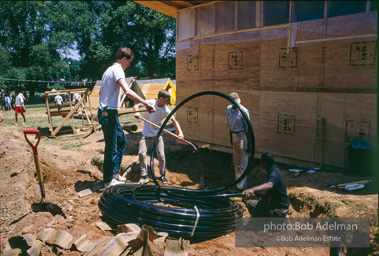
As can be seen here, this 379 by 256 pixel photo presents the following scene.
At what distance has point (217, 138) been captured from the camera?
7930 mm

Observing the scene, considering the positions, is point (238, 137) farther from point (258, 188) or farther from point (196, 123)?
point (196, 123)

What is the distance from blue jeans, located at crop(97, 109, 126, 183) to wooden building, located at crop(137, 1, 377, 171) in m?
2.95

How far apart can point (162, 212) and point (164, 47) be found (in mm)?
40953

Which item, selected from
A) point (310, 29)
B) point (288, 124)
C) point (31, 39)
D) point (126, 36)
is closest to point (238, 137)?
point (288, 124)

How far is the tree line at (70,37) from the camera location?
36812 millimetres

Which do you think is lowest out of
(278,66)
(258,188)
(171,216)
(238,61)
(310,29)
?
(171,216)

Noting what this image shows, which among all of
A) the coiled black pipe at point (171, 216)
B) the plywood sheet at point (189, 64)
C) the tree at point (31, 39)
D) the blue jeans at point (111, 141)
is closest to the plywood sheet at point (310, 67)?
the plywood sheet at point (189, 64)

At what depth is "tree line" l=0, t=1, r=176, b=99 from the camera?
36.8m

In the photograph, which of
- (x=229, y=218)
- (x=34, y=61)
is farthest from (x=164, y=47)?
(x=229, y=218)

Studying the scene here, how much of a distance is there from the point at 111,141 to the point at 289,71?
417cm

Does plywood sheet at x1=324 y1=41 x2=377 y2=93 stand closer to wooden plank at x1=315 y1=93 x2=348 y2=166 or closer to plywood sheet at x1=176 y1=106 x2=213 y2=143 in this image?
wooden plank at x1=315 y1=93 x2=348 y2=166

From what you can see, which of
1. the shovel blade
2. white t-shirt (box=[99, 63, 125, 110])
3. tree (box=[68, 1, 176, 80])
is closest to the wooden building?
white t-shirt (box=[99, 63, 125, 110])

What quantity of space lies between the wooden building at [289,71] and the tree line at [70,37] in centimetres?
2990

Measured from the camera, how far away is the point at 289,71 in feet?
20.8
